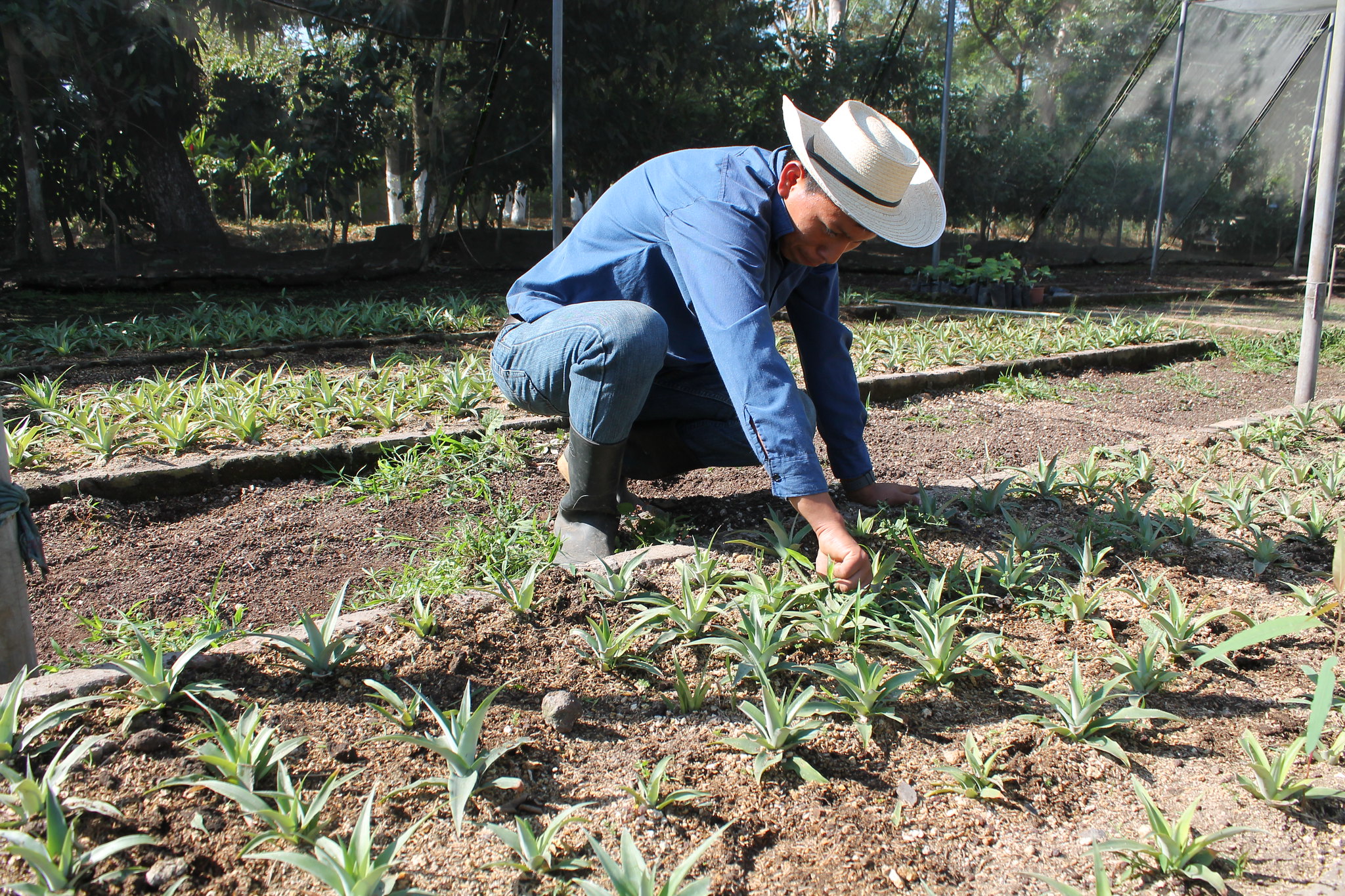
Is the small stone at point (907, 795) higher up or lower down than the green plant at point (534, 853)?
lower down

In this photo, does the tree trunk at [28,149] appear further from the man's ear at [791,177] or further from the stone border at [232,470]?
the man's ear at [791,177]

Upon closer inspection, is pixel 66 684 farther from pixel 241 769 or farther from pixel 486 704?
pixel 486 704

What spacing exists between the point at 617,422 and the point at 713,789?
3.35ft

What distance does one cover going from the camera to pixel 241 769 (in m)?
1.30

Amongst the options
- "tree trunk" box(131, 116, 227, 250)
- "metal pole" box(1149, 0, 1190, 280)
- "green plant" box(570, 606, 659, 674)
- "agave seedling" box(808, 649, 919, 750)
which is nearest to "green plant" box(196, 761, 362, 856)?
"green plant" box(570, 606, 659, 674)

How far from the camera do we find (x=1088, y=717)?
1538mm

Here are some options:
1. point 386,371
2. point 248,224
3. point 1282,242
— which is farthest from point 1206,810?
point 1282,242

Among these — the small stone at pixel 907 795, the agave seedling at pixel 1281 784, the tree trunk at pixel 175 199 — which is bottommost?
the small stone at pixel 907 795

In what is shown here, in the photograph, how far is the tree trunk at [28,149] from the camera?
5867 mm

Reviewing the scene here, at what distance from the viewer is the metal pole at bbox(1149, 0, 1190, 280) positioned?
1091 cm

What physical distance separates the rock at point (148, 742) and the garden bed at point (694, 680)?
0.03ft

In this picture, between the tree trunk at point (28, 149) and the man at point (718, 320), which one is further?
the tree trunk at point (28, 149)

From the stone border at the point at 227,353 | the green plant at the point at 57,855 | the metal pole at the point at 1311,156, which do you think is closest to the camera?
the green plant at the point at 57,855

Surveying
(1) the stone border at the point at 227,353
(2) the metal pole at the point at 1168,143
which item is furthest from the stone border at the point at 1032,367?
(2) the metal pole at the point at 1168,143
